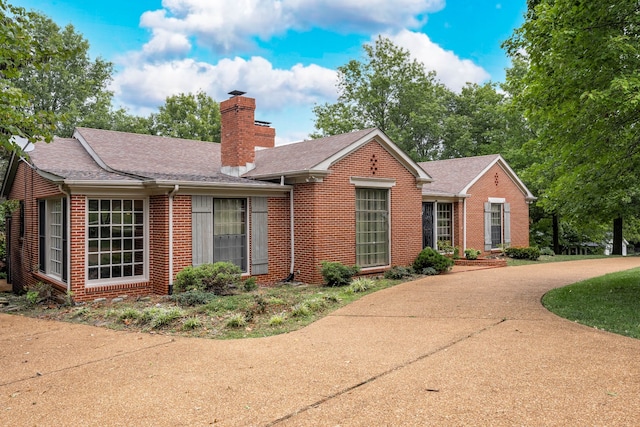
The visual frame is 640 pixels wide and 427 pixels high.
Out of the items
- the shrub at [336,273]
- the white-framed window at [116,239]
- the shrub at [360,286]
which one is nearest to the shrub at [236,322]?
the shrub at [360,286]

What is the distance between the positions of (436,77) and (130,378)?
3681cm

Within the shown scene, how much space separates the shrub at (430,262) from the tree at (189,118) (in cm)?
2483

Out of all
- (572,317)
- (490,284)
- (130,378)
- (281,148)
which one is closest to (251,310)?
(130,378)

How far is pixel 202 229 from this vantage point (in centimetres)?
1143

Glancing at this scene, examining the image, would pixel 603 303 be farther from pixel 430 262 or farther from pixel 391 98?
pixel 391 98

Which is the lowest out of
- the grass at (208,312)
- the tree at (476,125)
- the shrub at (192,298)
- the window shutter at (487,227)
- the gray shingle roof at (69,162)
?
the grass at (208,312)

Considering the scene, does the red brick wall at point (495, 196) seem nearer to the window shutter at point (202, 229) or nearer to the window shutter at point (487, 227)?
the window shutter at point (487, 227)

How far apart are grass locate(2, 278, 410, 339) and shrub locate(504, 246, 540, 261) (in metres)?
11.2

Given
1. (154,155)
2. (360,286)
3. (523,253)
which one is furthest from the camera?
(523,253)

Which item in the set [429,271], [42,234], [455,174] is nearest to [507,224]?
[455,174]

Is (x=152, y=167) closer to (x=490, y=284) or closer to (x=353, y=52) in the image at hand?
(x=490, y=284)

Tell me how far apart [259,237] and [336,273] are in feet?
7.80

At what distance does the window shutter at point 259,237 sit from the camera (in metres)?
12.4

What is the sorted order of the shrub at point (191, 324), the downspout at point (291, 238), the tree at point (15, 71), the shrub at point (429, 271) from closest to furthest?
the tree at point (15, 71)
the shrub at point (191, 324)
the downspout at point (291, 238)
the shrub at point (429, 271)
